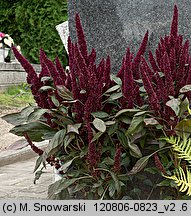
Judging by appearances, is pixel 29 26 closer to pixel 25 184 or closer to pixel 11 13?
pixel 11 13

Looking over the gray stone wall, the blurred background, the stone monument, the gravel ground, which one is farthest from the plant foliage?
the blurred background

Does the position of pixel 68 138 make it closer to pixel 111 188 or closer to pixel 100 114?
pixel 100 114

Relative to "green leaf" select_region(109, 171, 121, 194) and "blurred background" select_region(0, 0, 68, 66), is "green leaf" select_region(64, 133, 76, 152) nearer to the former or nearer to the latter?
"green leaf" select_region(109, 171, 121, 194)

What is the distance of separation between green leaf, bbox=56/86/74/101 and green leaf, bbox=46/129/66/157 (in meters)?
0.15

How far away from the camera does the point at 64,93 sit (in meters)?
2.12

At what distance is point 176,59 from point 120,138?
491 mm

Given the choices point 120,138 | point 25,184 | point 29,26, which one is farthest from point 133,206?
point 29,26

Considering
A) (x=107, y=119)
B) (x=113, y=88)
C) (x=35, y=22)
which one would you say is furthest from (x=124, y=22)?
(x=35, y=22)

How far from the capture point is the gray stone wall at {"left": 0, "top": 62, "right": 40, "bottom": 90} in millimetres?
9578

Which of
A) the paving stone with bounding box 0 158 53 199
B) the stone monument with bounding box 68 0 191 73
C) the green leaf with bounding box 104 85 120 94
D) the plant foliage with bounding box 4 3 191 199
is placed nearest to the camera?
the plant foliage with bounding box 4 3 191 199

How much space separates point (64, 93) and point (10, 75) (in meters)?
7.96

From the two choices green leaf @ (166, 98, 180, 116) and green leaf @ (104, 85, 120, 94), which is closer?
green leaf @ (166, 98, 180, 116)

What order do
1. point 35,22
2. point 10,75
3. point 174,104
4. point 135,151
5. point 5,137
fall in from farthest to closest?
1. point 35,22
2. point 10,75
3. point 5,137
4. point 135,151
5. point 174,104

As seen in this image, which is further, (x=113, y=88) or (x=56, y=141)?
(x=113, y=88)
